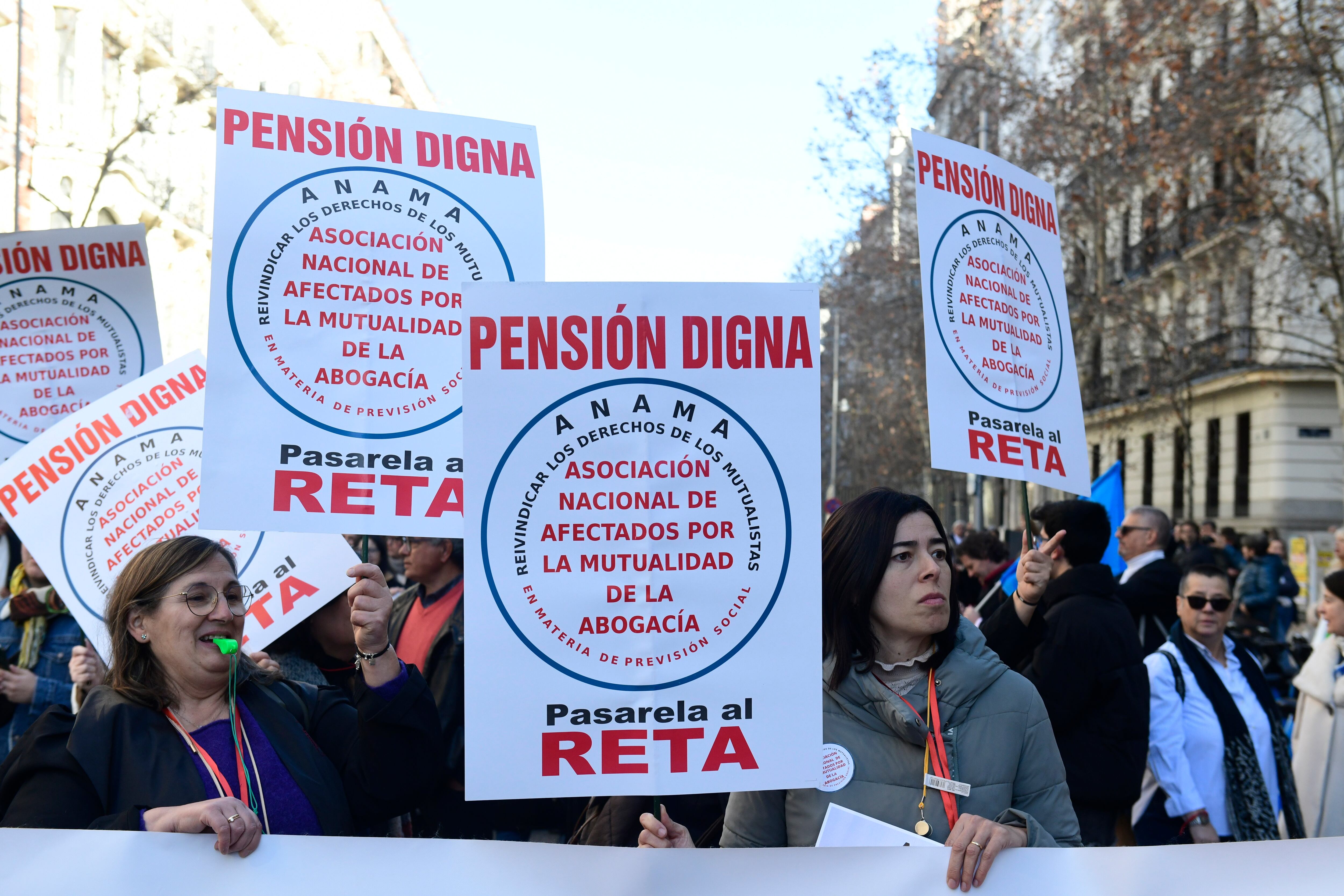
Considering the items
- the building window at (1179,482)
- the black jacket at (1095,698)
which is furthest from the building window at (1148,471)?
the black jacket at (1095,698)

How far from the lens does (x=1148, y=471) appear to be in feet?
115

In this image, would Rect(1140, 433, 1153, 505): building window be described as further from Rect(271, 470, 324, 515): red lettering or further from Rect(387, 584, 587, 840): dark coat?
Rect(271, 470, 324, 515): red lettering

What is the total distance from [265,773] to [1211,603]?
3.66m

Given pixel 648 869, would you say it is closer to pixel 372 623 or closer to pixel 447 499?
pixel 372 623

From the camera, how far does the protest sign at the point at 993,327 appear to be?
3.29 metres

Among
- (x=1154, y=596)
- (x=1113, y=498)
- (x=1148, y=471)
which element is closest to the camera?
(x=1154, y=596)

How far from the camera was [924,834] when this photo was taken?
100 inches

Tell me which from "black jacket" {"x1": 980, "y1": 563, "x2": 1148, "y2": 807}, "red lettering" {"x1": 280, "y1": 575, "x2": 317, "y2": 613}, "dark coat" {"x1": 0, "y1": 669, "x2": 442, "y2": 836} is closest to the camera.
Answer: "dark coat" {"x1": 0, "y1": 669, "x2": 442, "y2": 836}

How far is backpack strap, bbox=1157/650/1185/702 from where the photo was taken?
4836 mm

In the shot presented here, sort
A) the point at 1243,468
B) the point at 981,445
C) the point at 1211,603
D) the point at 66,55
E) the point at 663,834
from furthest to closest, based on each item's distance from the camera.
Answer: the point at 1243,468, the point at 66,55, the point at 1211,603, the point at 981,445, the point at 663,834

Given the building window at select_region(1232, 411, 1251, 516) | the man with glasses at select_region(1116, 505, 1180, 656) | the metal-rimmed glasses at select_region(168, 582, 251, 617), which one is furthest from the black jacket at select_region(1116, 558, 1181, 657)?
the building window at select_region(1232, 411, 1251, 516)

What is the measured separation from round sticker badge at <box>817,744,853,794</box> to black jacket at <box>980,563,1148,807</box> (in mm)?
1781

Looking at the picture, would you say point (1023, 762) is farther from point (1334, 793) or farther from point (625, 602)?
point (1334, 793)

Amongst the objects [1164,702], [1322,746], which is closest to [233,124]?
[1164,702]
